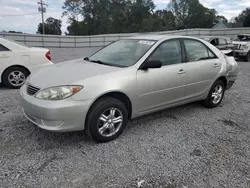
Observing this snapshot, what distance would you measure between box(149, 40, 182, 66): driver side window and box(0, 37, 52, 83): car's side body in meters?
3.58

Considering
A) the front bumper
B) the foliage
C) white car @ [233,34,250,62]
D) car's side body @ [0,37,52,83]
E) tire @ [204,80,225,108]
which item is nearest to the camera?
the front bumper

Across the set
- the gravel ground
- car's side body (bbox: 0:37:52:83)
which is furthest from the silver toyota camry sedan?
car's side body (bbox: 0:37:52:83)

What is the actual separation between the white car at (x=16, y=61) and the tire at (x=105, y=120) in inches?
143

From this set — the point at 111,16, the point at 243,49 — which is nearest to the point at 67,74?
the point at 243,49

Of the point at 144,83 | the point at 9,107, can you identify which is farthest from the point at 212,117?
the point at 9,107

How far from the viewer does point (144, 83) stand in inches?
131

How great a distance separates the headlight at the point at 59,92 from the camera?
2775 millimetres

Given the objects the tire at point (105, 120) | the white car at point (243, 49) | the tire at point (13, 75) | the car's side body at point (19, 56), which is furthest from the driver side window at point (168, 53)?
the white car at point (243, 49)

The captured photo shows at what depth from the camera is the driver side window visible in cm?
359

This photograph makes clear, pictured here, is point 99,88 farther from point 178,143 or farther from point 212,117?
point 212,117

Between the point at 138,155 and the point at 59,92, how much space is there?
127cm

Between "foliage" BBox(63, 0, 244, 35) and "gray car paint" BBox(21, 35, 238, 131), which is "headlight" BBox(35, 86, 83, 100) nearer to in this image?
"gray car paint" BBox(21, 35, 238, 131)

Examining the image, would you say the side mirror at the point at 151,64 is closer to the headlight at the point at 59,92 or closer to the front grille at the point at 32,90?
the headlight at the point at 59,92

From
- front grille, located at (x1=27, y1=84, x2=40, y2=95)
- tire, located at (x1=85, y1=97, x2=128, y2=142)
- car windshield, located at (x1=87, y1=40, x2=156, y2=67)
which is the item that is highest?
car windshield, located at (x1=87, y1=40, x2=156, y2=67)
